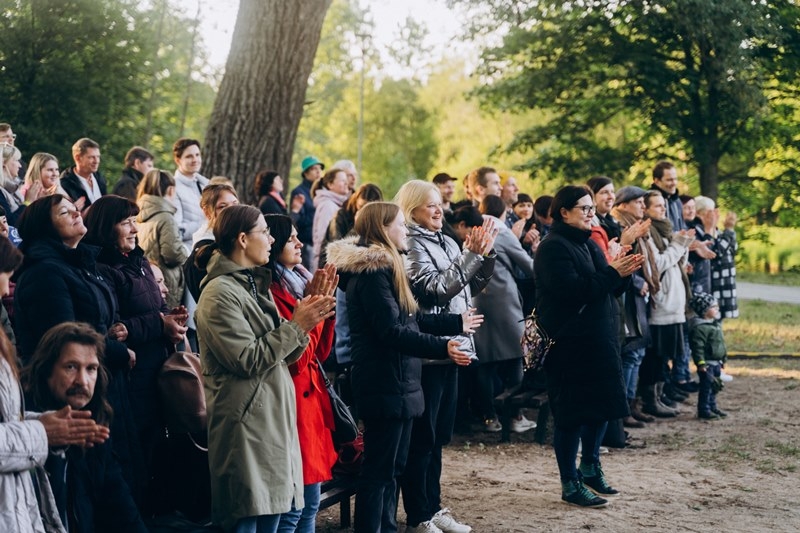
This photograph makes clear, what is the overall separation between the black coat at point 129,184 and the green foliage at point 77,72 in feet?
25.0

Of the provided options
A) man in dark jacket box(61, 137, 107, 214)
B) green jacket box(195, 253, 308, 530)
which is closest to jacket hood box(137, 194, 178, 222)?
man in dark jacket box(61, 137, 107, 214)

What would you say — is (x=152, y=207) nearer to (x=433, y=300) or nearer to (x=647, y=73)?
(x=433, y=300)

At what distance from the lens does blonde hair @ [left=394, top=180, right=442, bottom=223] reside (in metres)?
6.77

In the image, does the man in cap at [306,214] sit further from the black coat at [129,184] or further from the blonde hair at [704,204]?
the blonde hair at [704,204]

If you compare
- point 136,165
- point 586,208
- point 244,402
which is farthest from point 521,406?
point 244,402

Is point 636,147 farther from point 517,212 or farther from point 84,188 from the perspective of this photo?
point 84,188

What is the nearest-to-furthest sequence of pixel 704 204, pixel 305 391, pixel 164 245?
Answer: pixel 305 391
pixel 164 245
pixel 704 204

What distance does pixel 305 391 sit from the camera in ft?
18.0

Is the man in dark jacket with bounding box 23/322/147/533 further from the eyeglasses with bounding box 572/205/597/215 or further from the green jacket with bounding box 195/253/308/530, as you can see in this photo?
the eyeglasses with bounding box 572/205/597/215

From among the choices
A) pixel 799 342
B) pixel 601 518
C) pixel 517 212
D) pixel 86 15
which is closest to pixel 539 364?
pixel 601 518

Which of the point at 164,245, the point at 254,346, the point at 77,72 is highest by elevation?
the point at 77,72

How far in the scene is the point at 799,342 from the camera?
53.4 ft

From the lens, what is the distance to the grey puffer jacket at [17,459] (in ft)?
12.5

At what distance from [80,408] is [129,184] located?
199 inches
